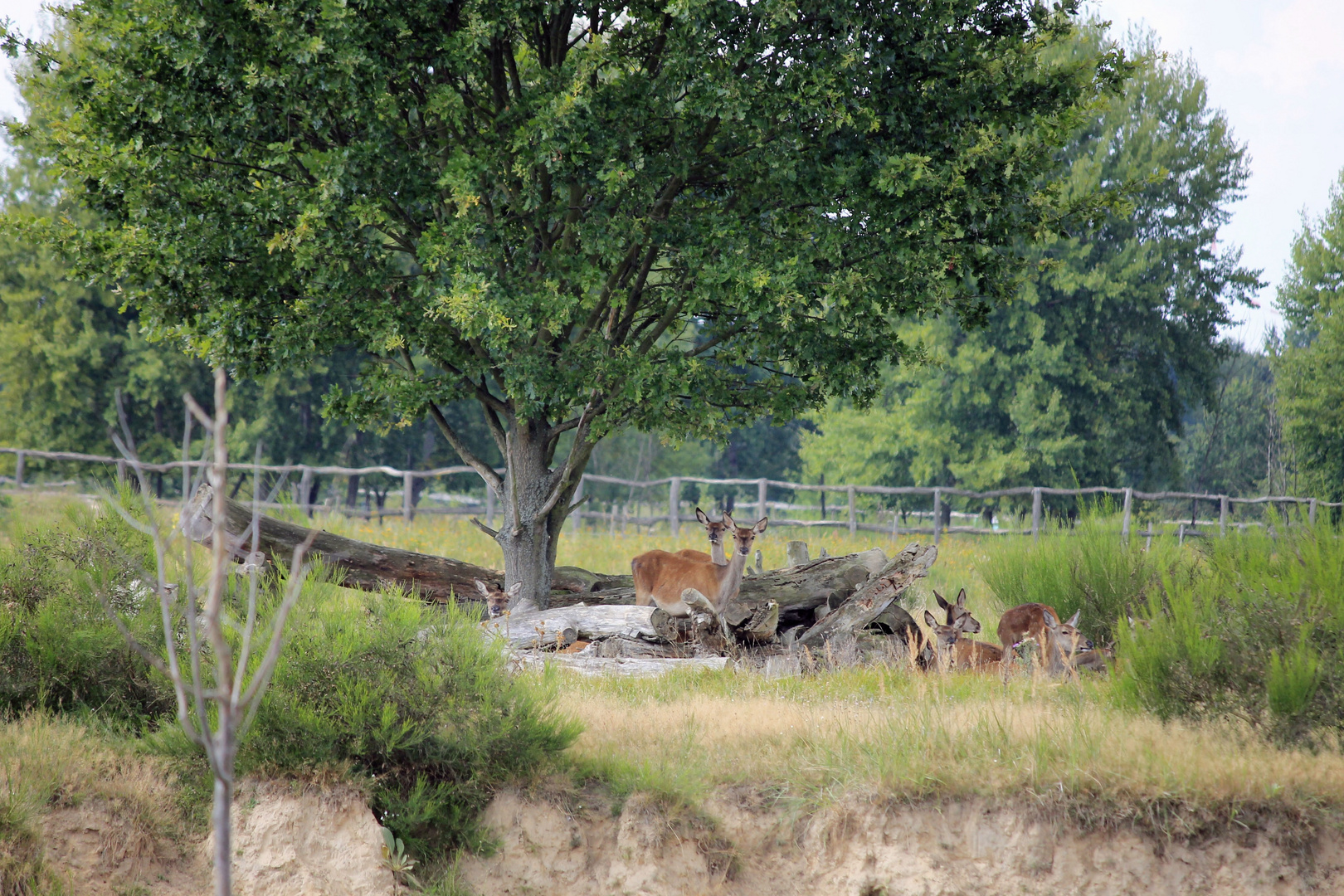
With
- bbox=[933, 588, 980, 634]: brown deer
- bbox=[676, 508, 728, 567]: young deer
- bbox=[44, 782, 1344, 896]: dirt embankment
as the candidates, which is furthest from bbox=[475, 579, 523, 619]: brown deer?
bbox=[933, 588, 980, 634]: brown deer

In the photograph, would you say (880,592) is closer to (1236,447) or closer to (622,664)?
(622,664)

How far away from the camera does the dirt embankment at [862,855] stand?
17.6 ft

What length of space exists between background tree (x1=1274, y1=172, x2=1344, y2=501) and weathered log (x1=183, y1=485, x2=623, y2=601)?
22.9 meters

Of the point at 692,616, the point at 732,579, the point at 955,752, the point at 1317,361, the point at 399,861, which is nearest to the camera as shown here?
the point at 399,861

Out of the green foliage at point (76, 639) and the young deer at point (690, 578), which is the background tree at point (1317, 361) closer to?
the young deer at point (690, 578)

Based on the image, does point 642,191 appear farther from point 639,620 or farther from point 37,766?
point 37,766

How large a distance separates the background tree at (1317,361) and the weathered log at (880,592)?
2175 cm

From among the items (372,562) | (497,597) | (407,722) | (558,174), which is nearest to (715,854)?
(407,722)

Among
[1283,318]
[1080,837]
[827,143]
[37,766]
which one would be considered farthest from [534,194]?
[1283,318]

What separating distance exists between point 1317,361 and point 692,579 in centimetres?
2454

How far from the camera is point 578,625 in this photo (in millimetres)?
9680

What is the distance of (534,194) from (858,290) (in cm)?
305

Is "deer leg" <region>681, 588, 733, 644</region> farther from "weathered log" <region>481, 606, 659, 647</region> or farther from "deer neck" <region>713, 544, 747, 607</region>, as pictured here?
"weathered log" <region>481, 606, 659, 647</region>

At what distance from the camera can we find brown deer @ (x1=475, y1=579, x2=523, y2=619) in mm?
9863
